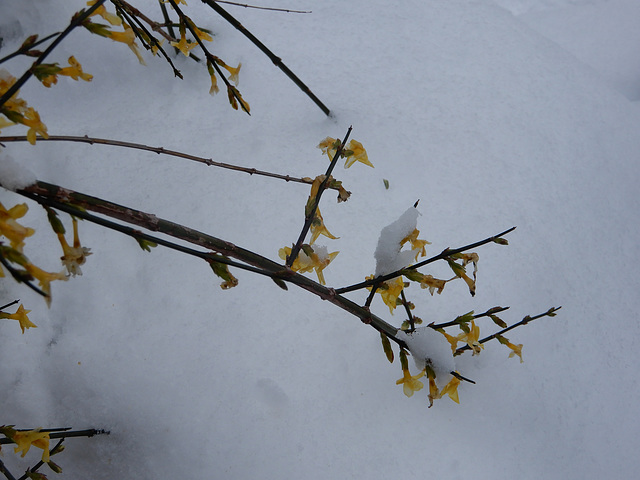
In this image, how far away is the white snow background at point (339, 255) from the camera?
0.82 m

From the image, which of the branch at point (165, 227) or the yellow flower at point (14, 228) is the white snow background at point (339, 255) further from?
the yellow flower at point (14, 228)

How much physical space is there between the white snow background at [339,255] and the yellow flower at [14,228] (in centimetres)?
54

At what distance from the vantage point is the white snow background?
82cm

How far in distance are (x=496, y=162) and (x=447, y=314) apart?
0.42 metres

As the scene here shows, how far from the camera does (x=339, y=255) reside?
3.20ft

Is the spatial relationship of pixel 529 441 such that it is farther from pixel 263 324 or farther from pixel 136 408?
pixel 136 408

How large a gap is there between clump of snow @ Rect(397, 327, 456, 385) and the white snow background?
0.37m

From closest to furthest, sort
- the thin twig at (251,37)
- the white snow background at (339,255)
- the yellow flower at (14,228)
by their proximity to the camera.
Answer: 1. the yellow flower at (14,228)
2. the thin twig at (251,37)
3. the white snow background at (339,255)

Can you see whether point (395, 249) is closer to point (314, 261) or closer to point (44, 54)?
point (314, 261)

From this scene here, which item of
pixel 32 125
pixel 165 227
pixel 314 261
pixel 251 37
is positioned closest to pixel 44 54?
pixel 32 125

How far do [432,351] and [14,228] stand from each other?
40cm

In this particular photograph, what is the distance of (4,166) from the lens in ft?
1.32

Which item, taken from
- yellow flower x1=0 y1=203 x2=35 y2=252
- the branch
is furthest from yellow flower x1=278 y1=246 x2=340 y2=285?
yellow flower x1=0 y1=203 x2=35 y2=252

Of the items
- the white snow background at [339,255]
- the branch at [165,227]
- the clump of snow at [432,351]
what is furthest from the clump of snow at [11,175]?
the white snow background at [339,255]
